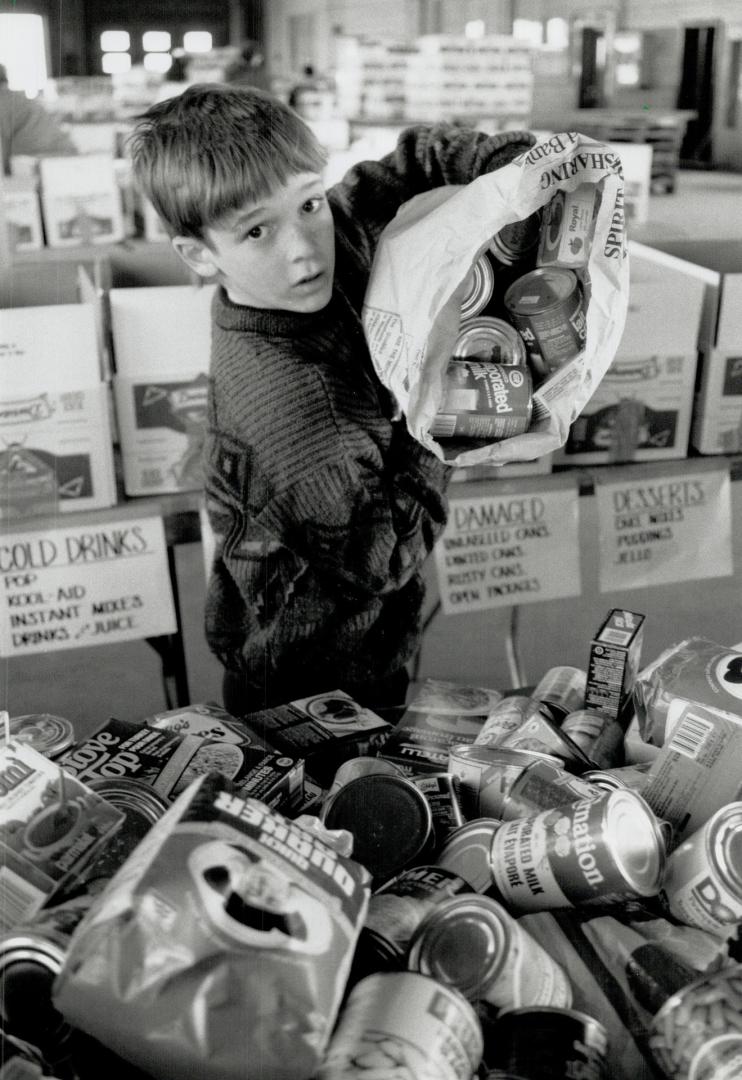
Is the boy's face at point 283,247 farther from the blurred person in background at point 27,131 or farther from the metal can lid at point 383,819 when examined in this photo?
the blurred person in background at point 27,131

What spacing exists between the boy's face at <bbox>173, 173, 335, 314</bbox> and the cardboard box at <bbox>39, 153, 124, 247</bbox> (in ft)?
15.5

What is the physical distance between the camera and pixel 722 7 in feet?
47.9

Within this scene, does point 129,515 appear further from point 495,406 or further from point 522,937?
point 522,937

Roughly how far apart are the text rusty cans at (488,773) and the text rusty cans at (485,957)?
25cm

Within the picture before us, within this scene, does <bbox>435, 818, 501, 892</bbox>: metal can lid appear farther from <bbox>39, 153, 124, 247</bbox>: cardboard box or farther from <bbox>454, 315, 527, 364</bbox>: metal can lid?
<bbox>39, 153, 124, 247</bbox>: cardboard box

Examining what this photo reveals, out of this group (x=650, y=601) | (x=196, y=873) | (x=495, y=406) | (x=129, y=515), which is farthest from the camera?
(x=650, y=601)

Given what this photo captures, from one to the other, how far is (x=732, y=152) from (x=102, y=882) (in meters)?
17.6

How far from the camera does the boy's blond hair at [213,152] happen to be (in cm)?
130

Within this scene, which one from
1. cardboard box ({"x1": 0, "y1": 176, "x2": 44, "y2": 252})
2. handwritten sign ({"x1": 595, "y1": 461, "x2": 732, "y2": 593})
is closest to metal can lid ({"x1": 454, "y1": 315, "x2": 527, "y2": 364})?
handwritten sign ({"x1": 595, "y1": 461, "x2": 732, "y2": 593})

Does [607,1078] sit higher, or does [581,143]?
[581,143]

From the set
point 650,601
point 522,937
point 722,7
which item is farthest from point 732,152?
point 522,937

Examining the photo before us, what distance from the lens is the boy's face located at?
51.8 inches

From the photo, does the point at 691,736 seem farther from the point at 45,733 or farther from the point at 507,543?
the point at 507,543

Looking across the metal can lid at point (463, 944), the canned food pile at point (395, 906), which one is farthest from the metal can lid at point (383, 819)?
the metal can lid at point (463, 944)
